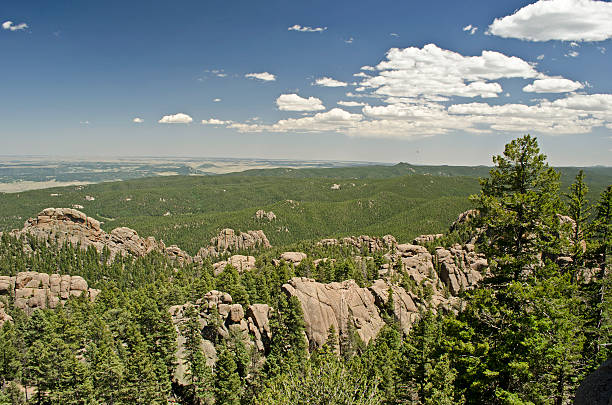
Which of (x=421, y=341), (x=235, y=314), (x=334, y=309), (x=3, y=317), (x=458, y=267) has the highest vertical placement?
(x=421, y=341)

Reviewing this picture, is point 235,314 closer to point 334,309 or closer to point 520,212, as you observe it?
point 334,309

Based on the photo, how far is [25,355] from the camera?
6412cm

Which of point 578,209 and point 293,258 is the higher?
point 578,209

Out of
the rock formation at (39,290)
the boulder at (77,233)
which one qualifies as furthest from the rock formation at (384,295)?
the boulder at (77,233)

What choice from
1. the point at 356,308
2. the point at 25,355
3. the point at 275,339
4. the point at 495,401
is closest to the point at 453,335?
the point at 495,401

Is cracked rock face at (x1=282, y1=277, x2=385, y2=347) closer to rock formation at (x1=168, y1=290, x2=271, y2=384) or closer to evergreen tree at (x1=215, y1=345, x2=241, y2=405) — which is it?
rock formation at (x1=168, y1=290, x2=271, y2=384)

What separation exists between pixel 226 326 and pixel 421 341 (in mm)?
39792

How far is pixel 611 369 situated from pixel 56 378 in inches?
2610

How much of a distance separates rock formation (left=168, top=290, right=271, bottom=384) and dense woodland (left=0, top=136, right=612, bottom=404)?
2.96m

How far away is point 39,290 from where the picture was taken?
112250 mm

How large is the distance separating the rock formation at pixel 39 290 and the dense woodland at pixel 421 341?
21.1 metres

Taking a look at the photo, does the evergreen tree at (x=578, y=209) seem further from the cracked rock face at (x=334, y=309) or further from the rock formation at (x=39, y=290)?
the rock formation at (x=39, y=290)

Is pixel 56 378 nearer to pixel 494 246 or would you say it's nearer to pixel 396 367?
pixel 396 367

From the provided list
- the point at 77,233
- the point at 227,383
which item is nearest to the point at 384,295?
the point at 227,383
